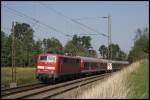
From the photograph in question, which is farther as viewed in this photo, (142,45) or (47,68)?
(142,45)

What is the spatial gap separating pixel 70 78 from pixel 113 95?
23396 millimetres

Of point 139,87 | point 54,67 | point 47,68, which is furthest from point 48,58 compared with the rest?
point 139,87

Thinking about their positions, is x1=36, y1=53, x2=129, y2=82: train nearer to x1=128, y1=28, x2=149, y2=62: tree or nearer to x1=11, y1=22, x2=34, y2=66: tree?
x1=128, y1=28, x2=149, y2=62: tree

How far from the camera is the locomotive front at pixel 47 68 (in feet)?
107

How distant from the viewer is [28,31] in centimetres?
13562

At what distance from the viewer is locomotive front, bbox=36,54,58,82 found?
32.5m

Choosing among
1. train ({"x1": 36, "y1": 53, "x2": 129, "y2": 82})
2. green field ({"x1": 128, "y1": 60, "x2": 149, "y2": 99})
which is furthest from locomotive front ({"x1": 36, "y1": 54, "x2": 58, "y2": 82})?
green field ({"x1": 128, "y1": 60, "x2": 149, "y2": 99})

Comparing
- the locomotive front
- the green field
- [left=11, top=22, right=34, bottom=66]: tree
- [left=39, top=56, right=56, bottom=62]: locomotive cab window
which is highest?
[left=11, top=22, right=34, bottom=66]: tree

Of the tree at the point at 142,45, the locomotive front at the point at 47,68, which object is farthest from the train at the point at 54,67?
the tree at the point at 142,45

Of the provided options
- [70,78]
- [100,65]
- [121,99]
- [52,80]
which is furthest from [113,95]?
[100,65]

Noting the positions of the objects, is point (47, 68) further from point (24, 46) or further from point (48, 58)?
point (24, 46)

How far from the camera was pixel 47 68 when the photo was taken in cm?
3328

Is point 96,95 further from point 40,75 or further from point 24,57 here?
point 24,57

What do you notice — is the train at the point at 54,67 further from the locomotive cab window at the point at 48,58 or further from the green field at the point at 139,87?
the green field at the point at 139,87
